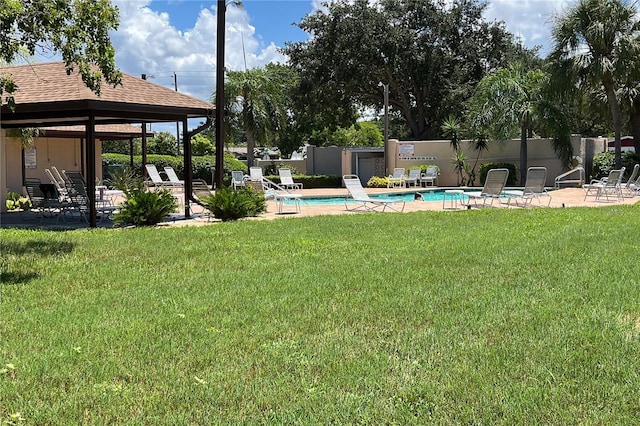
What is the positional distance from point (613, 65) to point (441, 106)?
554 inches

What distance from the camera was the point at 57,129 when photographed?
66.8 feet

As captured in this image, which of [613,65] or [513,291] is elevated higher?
[613,65]

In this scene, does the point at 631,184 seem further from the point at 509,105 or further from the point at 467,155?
the point at 467,155

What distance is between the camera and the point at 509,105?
25.3 meters

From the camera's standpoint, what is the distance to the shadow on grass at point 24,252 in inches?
251

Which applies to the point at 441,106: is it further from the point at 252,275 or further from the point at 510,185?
the point at 252,275

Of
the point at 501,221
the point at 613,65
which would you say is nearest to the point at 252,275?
the point at 501,221

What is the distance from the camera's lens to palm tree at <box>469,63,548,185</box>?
2508cm

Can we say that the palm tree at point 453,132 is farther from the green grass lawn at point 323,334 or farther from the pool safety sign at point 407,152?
the green grass lawn at point 323,334

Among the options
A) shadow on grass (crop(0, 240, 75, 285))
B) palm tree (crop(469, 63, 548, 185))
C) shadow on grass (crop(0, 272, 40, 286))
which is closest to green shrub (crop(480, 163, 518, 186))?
palm tree (crop(469, 63, 548, 185))

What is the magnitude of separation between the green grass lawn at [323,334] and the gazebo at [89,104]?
3924 millimetres

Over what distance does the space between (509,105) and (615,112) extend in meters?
4.08

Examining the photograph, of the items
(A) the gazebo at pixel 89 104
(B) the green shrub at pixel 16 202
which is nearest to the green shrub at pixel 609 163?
(A) the gazebo at pixel 89 104

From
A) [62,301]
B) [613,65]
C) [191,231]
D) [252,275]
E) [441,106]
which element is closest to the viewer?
[62,301]
